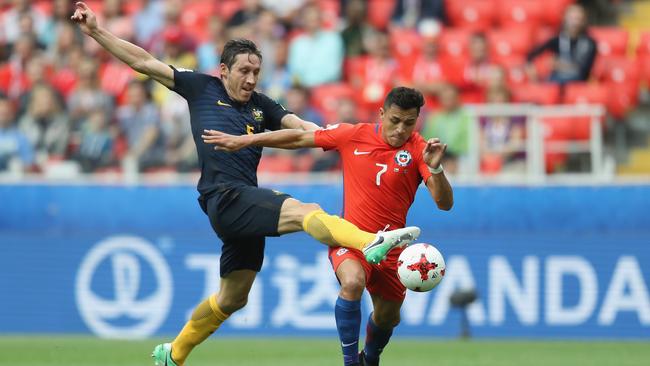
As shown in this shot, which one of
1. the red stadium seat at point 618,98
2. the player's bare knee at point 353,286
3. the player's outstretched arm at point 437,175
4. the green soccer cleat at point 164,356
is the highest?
the red stadium seat at point 618,98

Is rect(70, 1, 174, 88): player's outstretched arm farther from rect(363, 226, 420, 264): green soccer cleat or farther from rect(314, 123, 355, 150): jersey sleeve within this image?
rect(363, 226, 420, 264): green soccer cleat

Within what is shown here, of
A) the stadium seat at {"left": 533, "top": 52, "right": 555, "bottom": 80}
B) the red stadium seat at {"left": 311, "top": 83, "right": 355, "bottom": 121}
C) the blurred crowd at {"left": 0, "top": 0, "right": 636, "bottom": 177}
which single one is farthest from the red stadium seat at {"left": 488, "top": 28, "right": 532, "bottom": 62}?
the red stadium seat at {"left": 311, "top": 83, "right": 355, "bottom": 121}

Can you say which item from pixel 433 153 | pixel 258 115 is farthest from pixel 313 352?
pixel 433 153

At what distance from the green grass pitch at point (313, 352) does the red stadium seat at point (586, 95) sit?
3.74 meters

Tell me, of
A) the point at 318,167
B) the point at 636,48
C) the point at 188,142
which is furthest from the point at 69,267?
the point at 636,48

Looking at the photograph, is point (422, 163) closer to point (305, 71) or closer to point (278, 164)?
point (278, 164)

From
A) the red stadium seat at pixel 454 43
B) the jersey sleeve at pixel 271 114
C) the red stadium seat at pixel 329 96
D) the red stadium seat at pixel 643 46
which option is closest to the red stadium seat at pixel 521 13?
the red stadium seat at pixel 454 43

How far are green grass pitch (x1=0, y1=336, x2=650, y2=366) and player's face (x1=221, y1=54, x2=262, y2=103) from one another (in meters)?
2.84

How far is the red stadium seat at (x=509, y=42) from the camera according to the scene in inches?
709

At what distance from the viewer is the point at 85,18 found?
9.98 metres

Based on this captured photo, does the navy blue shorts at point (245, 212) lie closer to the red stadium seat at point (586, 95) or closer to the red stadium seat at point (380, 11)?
the red stadium seat at point (586, 95)

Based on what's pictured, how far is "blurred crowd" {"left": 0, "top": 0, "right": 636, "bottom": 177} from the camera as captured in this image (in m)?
17.0

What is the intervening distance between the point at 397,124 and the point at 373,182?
1.75 ft

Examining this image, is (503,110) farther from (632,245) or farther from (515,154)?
(632,245)
